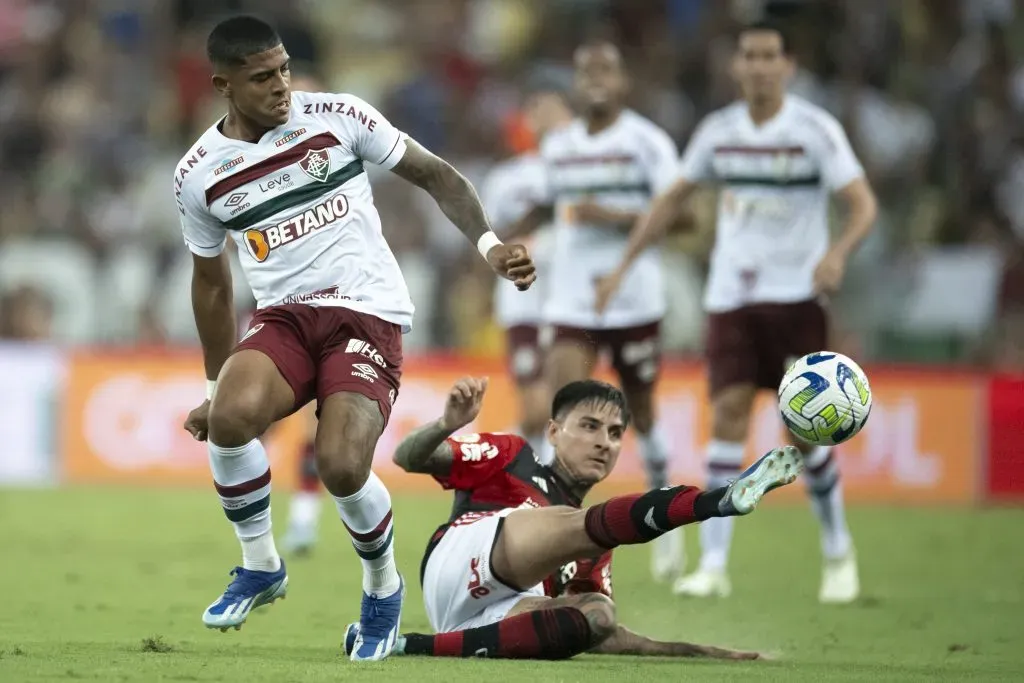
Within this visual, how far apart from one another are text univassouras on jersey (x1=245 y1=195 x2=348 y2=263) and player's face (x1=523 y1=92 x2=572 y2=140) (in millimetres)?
5930

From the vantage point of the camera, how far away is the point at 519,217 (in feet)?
42.2

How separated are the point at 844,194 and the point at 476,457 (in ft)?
11.9

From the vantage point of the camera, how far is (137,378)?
1652 centimetres

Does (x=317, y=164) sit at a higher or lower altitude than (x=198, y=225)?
higher

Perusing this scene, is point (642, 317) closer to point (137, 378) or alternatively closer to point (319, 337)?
point (319, 337)

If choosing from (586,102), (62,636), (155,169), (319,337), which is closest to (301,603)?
(62,636)

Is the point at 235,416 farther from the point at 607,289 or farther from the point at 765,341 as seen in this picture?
the point at 765,341

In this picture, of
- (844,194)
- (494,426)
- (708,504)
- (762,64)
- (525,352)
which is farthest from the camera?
(494,426)

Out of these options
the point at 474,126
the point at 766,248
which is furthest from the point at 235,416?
the point at 474,126

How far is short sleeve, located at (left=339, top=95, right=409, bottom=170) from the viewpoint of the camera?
6992mm

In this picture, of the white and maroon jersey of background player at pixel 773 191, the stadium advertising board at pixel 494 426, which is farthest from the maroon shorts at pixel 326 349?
the stadium advertising board at pixel 494 426

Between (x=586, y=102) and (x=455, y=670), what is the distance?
5654 mm

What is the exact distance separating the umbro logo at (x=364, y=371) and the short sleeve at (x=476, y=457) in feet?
1.55

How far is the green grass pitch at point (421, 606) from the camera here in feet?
21.4
